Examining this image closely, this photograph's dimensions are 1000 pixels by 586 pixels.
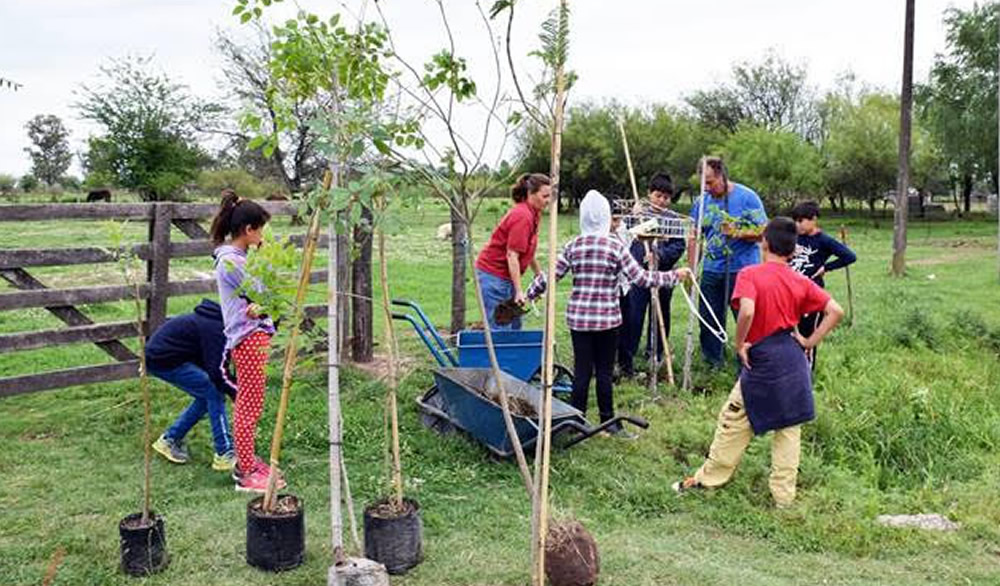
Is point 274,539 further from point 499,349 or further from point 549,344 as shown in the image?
point 499,349

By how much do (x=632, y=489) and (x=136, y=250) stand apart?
3.95 m

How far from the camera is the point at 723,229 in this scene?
6.77 metres

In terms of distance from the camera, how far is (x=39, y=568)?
146 inches

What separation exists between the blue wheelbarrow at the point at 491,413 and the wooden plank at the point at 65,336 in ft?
7.70

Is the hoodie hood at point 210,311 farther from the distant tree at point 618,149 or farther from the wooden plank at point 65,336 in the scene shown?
the distant tree at point 618,149

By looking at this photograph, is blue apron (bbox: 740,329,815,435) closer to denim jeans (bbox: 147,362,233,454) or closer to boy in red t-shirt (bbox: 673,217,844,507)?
boy in red t-shirt (bbox: 673,217,844,507)

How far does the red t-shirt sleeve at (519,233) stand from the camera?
20.3ft

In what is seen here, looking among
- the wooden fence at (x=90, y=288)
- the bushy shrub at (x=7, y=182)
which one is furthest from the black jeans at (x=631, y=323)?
the bushy shrub at (x=7, y=182)

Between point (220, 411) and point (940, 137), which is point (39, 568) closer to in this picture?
point (220, 411)

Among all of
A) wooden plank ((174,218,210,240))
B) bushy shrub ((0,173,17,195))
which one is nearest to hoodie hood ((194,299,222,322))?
wooden plank ((174,218,210,240))

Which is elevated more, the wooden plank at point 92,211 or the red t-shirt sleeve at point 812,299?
the wooden plank at point 92,211

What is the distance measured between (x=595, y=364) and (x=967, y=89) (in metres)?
24.2

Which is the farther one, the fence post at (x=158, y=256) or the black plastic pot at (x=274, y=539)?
the fence post at (x=158, y=256)

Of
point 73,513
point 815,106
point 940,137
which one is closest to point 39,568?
point 73,513
